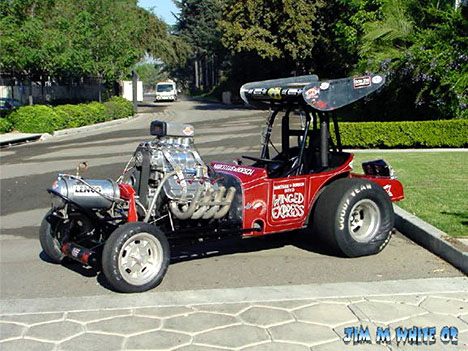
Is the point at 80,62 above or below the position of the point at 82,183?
above

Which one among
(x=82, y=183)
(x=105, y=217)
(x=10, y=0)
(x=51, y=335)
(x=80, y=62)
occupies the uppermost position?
(x=10, y=0)

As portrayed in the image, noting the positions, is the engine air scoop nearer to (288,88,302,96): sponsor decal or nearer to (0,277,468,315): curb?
(288,88,302,96): sponsor decal

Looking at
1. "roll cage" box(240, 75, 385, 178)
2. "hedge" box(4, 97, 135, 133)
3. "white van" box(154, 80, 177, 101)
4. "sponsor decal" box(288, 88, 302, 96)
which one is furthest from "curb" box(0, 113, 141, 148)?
"white van" box(154, 80, 177, 101)

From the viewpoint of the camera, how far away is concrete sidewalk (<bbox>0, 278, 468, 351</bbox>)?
5.10m

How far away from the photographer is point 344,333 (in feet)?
17.1

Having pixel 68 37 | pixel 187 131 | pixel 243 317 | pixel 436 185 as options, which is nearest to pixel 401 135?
pixel 436 185

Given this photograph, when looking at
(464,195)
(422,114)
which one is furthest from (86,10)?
(464,195)

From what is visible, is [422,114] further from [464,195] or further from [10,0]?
[10,0]

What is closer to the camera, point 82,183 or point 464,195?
point 82,183

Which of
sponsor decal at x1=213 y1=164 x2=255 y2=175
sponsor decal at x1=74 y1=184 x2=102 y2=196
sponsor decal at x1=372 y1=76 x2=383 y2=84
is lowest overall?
sponsor decal at x1=74 y1=184 x2=102 y2=196

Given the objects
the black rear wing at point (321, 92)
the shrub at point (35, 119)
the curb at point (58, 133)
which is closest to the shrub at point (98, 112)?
the curb at point (58, 133)

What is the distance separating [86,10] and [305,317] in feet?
106

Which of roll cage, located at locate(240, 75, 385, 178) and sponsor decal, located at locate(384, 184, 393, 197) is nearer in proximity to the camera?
roll cage, located at locate(240, 75, 385, 178)

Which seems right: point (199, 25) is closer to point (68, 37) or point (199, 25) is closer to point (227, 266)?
point (68, 37)
